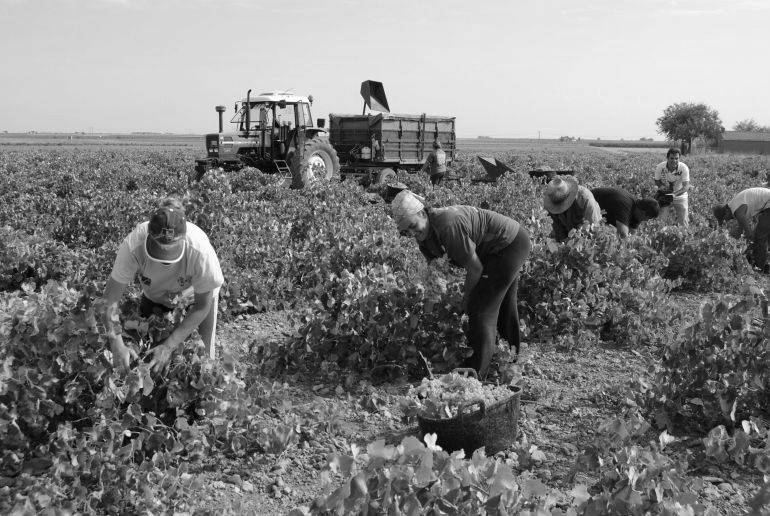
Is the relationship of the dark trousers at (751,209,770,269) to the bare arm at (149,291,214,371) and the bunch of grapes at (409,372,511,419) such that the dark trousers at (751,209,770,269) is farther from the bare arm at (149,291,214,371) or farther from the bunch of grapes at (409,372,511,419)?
the bare arm at (149,291,214,371)

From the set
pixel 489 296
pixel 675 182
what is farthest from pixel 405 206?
pixel 675 182

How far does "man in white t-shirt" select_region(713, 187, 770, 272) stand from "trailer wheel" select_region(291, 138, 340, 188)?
8.40 meters

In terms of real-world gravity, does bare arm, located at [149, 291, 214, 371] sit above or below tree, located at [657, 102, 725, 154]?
below

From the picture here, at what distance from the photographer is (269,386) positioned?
3.89 meters

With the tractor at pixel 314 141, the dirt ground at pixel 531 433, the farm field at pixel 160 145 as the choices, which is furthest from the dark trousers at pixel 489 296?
the farm field at pixel 160 145

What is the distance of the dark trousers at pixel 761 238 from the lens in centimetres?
804

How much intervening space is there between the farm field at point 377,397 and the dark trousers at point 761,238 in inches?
66.9

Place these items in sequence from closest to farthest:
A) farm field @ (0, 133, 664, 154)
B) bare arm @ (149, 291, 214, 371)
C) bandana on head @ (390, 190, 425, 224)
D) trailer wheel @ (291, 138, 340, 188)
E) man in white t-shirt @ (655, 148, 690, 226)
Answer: bare arm @ (149, 291, 214, 371) → bandana on head @ (390, 190, 425, 224) → man in white t-shirt @ (655, 148, 690, 226) → trailer wheel @ (291, 138, 340, 188) → farm field @ (0, 133, 664, 154)

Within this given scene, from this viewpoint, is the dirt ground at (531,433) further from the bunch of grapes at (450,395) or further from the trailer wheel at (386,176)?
the trailer wheel at (386,176)

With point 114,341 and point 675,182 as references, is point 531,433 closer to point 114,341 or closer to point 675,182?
point 114,341

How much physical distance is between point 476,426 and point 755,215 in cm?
597

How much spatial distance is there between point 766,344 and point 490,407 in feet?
5.57

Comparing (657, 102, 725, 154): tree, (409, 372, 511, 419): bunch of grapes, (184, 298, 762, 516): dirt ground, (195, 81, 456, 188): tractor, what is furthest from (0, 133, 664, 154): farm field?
(409, 372, 511, 419): bunch of grapes

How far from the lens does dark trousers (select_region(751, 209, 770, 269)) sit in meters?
8.04
